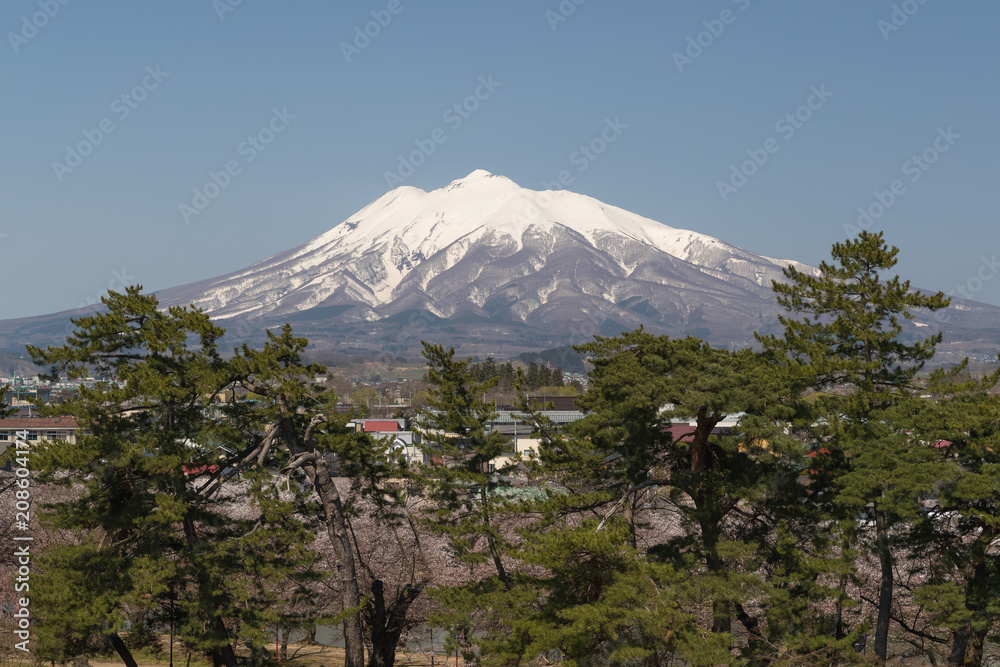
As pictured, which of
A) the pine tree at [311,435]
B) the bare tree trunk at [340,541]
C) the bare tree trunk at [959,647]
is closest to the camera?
the pine tree at [311,435]

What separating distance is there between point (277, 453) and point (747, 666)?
9935mm

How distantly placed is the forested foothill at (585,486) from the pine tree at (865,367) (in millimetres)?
56

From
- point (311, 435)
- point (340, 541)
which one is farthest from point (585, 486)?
point (311, 435)

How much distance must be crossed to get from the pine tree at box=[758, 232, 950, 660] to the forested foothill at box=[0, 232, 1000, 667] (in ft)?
0.18

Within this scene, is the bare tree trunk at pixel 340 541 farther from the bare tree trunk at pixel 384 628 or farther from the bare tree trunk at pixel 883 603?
the bare tree trunk at pixel 883 603

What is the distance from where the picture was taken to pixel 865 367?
61.5ft

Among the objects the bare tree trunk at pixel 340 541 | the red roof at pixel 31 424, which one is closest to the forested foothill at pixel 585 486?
the bare tree trunk at pixel 340 541

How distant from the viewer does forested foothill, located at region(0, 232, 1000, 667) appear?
15.4m

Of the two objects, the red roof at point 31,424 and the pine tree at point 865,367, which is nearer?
the pine tree at point 865,367

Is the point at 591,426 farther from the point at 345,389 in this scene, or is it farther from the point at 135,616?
the point at 345,389

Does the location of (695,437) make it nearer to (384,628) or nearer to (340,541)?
(340,541)

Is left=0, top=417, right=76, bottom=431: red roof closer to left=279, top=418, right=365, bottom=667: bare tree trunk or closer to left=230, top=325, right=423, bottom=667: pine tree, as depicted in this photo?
left=230, top=325, right=423, bottom=667: pine tree

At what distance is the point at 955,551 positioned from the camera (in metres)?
16.8

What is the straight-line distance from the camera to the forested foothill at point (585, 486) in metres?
15.4
